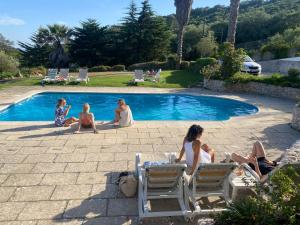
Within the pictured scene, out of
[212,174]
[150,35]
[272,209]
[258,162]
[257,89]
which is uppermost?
[150,35]

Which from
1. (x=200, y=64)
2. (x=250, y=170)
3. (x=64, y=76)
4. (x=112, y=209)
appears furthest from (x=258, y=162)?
(x=200, y=64)

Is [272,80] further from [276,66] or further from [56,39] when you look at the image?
[56,39]

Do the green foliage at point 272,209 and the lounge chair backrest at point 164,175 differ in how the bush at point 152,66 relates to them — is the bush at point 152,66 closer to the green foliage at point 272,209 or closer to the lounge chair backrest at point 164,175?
the lounge chair backrest at point 164,175

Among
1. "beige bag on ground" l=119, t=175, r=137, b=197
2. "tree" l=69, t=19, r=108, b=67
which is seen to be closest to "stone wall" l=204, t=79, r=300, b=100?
"beige bag on ground" l=119, t=175, r=137, b=197

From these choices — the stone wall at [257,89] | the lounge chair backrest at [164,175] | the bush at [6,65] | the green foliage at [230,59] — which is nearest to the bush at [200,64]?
the stone wall at [257,89]

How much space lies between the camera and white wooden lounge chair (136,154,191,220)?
419 centimetres

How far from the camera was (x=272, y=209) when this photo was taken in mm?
3268

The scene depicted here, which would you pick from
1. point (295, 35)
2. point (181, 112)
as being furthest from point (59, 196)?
point (295, 35)

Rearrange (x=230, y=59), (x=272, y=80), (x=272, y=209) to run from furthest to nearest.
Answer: (x=230, y=59), (x=272, y=80), (x=272, y=209)

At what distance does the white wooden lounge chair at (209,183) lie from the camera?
14.1 feet

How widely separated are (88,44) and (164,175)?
34091 millimetres

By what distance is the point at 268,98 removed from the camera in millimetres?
16266

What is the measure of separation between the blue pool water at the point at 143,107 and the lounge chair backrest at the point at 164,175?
9.21m

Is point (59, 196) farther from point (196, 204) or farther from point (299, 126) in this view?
point (299, 126)
